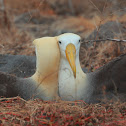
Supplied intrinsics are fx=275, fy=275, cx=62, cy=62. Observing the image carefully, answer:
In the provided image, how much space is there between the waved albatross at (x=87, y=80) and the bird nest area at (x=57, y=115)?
309 millimetres

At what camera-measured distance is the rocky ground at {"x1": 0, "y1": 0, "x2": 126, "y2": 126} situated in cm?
239

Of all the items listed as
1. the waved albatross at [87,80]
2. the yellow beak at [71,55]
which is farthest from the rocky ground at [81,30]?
the yellow beak at [71,55]

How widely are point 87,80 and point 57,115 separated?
76cm

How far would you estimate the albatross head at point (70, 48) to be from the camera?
2.77 metres

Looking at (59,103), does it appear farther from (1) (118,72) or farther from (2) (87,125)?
(1) (118,72)

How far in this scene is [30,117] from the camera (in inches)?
88.8

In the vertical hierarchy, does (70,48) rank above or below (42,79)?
above

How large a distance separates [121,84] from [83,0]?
10.1 m

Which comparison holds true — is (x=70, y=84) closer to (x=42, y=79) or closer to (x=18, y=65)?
(x=42, y=79)

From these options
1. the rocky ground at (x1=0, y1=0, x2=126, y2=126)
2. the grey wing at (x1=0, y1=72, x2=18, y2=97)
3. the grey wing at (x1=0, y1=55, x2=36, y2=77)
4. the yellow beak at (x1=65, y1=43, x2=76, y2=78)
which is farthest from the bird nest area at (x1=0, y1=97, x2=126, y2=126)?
the grey wing at (x1=0, y1=55, x2=36, y2=77)

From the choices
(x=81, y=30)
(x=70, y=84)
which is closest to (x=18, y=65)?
(x=70, y=84)

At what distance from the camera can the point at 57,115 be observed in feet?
7.53

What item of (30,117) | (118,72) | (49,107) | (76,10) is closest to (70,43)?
(118,72)

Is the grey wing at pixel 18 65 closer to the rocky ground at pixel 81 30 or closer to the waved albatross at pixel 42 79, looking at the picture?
the rocky ground at pixel 81 30
